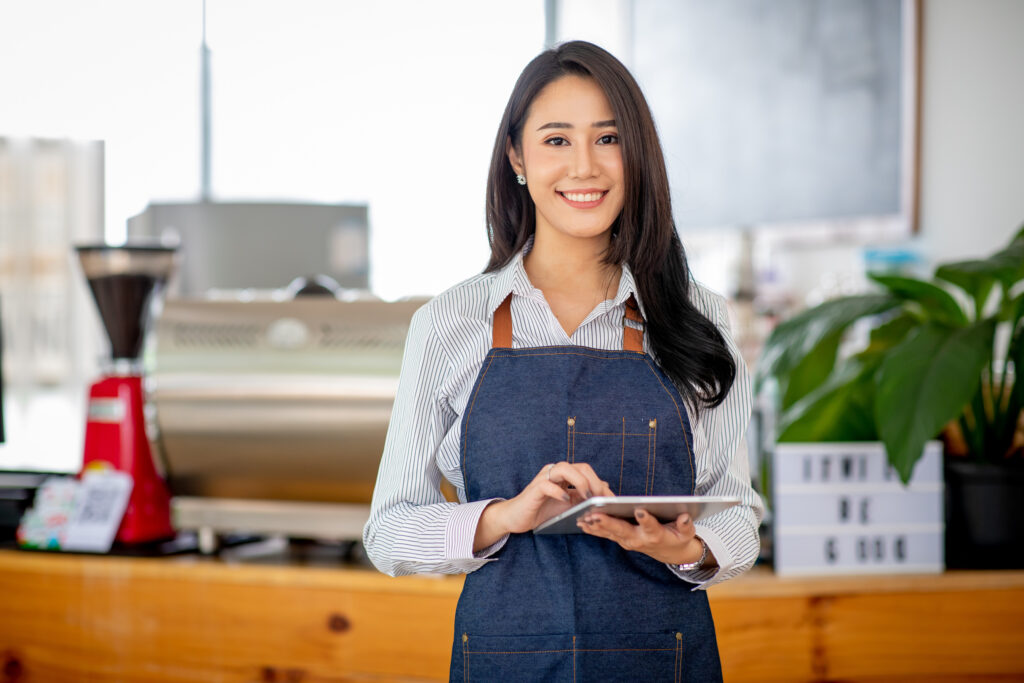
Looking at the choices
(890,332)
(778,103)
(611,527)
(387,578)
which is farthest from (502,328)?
(778,103)

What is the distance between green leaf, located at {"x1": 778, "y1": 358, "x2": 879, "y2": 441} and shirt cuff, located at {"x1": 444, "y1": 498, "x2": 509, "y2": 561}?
32.5 inches

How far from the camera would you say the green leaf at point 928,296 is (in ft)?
5.36

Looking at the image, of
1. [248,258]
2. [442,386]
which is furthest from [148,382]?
[442,386]

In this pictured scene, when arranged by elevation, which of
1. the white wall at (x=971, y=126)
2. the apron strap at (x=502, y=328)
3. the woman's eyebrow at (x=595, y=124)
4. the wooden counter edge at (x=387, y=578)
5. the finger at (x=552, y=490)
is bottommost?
the wooden counter edge at (x=387, y=578)

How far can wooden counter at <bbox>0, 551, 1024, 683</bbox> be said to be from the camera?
1519 millimetres

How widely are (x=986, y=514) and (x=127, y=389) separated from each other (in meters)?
1.56

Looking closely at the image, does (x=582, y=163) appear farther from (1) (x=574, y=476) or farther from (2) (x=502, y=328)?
(1) (x=574, y=476)

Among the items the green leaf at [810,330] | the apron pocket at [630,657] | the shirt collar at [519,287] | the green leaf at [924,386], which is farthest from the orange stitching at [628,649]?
the green leaf at [810,330]

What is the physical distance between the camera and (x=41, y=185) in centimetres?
321

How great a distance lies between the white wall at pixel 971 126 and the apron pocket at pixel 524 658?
2.30 meters

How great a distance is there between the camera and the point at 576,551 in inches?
40.0

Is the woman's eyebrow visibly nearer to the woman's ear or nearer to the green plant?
the woman's ear

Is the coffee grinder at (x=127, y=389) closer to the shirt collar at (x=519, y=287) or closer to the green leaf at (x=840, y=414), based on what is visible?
the shirt collar at (x=519, y=287)

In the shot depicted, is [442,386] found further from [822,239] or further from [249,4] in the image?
[249,4]
